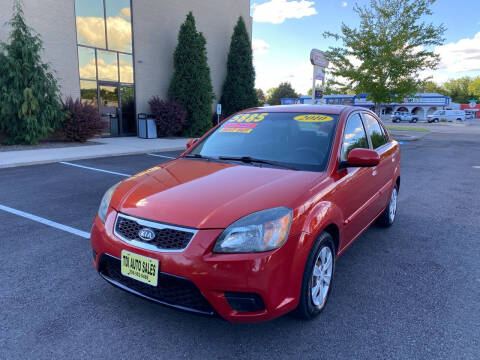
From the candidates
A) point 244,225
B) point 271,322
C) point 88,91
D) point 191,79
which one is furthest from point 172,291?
point 191,79

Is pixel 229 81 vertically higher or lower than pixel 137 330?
higher

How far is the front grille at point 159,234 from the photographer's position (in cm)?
216

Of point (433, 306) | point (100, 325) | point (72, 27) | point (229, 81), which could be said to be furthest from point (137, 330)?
point (229, 81)

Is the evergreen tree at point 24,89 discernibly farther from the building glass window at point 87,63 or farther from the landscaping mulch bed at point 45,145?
the building glass window at point 87,63

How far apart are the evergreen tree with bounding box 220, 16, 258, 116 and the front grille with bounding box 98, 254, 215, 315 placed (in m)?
18.3

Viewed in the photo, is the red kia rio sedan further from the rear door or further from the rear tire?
the rear tire

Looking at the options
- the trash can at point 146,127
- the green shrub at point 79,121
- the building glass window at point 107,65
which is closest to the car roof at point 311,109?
the green shrub at point 79,121

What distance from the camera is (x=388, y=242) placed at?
4273 mm

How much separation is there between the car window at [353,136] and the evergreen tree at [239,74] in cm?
1668

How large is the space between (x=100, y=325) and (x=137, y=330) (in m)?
0.29

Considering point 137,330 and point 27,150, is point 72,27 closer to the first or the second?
point 27,150

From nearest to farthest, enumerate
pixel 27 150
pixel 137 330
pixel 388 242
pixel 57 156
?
pixel 137 330, pixel 388 242, pixel 57 156, pixel 27 150

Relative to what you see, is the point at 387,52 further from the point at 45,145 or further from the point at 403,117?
the point at 403,117

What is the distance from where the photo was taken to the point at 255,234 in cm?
216
